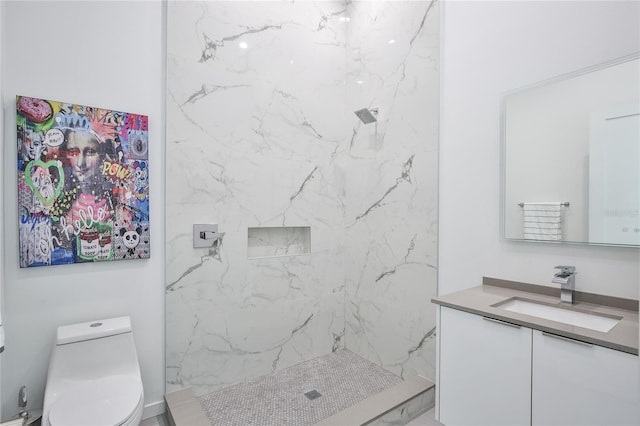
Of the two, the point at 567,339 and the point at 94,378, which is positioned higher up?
the point at 567,339

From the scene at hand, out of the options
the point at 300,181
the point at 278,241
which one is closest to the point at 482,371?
the point at 278,241

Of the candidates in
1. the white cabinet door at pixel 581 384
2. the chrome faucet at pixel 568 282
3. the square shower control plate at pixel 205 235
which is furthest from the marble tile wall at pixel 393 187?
the square shower control plate at pixel 205 235

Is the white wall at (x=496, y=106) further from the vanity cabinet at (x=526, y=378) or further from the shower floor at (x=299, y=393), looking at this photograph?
the shower floor at (x=299, y=393)

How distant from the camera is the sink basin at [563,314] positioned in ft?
5.06

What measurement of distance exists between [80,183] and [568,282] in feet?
8.47

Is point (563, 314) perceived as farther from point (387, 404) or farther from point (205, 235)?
point (205, 235)

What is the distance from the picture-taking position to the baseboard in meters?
2.13

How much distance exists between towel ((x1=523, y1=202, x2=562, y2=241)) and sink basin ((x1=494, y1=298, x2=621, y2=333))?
35cm

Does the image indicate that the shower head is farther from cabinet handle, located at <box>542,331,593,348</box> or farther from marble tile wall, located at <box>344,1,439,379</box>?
cabinet handle, located at <box>542,331,593,348</box>

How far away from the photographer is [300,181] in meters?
2.75

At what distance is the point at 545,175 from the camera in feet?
5.97

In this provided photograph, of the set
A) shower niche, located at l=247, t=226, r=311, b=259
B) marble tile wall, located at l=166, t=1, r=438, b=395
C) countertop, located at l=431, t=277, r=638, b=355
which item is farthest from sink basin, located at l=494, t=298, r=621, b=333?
shower niche, located at l=247, t=226, r=311, b=259

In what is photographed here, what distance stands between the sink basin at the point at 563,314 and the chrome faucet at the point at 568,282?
6 centimetres

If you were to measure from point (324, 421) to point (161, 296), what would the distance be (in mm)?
1250
